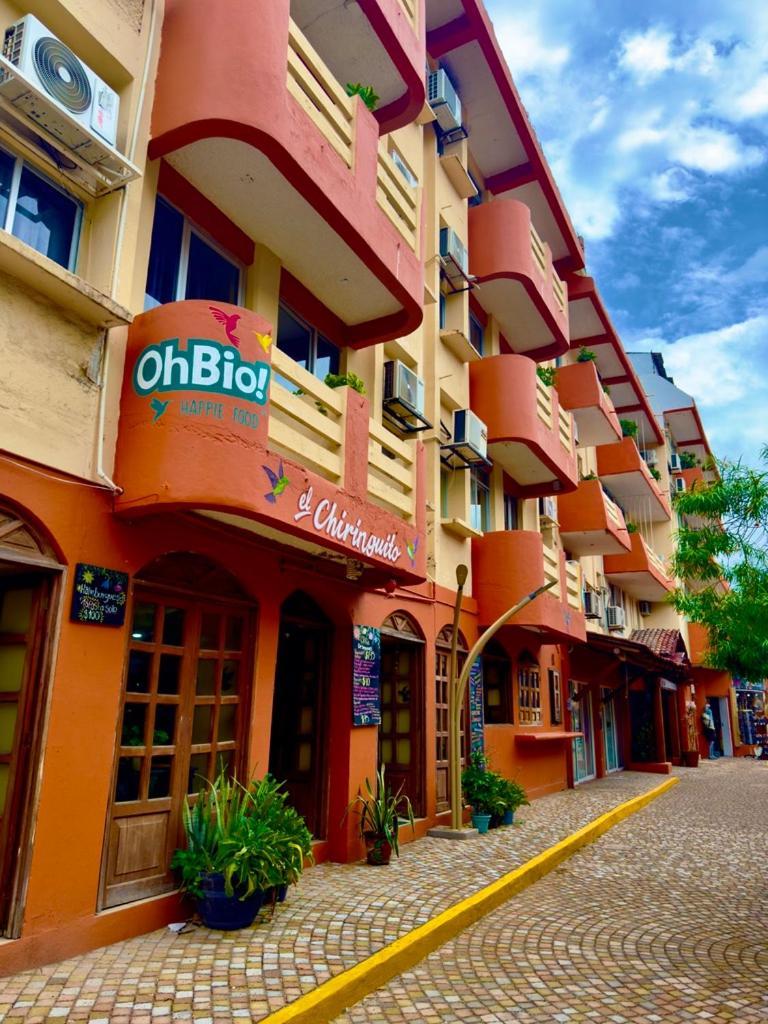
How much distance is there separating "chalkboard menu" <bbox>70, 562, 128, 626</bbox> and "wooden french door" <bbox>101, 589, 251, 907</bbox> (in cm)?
48

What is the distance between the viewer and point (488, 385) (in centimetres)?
1398

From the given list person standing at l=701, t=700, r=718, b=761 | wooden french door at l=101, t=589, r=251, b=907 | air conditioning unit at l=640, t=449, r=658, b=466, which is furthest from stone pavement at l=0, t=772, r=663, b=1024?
person standing at l=701, t=700, r=718, b=761

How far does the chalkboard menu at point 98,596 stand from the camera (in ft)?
18.1

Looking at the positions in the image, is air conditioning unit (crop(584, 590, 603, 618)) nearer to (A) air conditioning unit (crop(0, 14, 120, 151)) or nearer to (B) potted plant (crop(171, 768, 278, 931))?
(B) potted plant (crop(171, 768, 278, 931))

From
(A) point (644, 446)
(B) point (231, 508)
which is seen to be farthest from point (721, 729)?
(B) point (231, 508)

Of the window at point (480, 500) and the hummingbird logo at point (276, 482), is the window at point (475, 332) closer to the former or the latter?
the window at point (480, 500)

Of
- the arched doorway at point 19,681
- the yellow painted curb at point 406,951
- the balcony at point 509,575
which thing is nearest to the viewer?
the yellow painted curb at point 406,951

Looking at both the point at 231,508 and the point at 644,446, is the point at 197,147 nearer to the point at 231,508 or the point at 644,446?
the point at 231,508

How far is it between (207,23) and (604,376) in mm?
20825

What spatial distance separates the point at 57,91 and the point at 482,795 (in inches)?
395

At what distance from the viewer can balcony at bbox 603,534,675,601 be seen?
920 inches

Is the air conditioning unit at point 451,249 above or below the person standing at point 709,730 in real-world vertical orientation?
above

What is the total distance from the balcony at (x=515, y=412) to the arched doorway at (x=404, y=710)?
4605mm

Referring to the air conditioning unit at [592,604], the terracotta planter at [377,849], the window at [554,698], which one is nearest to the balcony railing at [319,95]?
the terracotta planter at [377,849]
